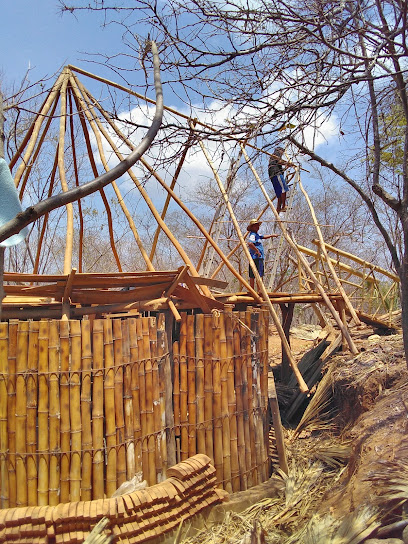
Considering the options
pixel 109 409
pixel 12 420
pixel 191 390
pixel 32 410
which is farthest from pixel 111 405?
pixel 191 390

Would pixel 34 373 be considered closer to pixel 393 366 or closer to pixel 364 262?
pixel 393 366

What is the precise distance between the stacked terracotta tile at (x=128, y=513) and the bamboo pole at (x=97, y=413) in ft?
0.65

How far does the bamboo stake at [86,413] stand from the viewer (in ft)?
15.1

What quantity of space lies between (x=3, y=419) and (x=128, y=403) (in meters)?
1.16

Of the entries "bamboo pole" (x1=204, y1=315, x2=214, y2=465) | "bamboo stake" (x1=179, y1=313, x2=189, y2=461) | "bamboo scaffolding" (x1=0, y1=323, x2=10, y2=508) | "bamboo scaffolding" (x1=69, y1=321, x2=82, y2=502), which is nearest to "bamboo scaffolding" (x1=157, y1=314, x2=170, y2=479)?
"bamboo stake" (x1=179, y1=313, x2=189, y2=461)

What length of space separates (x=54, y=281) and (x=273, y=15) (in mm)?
3106

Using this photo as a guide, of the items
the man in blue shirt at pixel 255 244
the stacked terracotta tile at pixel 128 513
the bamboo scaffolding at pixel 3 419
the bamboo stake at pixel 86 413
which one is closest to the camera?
the stacked terracotta tile at pixel 128 513

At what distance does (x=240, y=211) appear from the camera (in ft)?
69.0

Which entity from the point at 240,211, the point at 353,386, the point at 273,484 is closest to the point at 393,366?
the point at 353,386

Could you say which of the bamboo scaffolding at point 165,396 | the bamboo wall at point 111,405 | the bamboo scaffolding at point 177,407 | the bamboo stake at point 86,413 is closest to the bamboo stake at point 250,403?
the bamboo wall at point 111,405

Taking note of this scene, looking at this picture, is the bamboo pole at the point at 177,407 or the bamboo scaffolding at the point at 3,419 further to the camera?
the bamboo pole at the point at 177,407

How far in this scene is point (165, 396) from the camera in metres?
5.34

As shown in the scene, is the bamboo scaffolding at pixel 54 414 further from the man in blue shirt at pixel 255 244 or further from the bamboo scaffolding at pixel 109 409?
the man in blue shirt at pixel 255 244

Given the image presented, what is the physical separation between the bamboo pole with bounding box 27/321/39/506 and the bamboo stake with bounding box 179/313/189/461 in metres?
1.62
